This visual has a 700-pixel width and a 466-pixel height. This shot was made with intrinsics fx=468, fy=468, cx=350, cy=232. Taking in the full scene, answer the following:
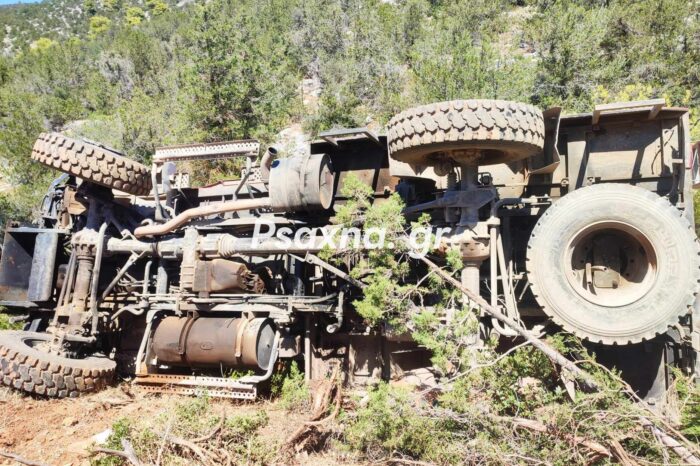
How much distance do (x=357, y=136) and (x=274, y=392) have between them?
2.67m

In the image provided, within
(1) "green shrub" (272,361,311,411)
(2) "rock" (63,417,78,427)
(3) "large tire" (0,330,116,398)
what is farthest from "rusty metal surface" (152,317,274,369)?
(2) "rock" (63,417,78,427)

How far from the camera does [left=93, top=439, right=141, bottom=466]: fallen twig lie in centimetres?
315

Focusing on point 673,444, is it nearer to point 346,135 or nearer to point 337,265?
point 337,265

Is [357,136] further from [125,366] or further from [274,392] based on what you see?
[125,366]

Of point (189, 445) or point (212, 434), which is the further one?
point (212, 434)

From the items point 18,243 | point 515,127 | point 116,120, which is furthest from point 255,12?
point 515,127

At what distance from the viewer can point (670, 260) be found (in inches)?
136

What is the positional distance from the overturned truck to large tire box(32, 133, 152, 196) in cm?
2

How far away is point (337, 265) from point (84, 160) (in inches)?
111

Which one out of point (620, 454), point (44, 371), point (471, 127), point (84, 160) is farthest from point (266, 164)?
point (620, 454)

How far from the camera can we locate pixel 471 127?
133 inches

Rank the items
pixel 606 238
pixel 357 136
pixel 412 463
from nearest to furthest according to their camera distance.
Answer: pixel 412 463 → pixel 606 238 → pixel 357 136

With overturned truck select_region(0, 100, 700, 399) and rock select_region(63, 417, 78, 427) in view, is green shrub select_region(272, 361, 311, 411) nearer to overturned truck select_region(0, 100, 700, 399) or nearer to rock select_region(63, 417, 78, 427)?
overturned truck select_region(0, 100, 700, 399)

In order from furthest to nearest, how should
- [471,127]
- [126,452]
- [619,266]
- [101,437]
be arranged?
[619,266] → [101,437] → [471,127] → [126,452]
